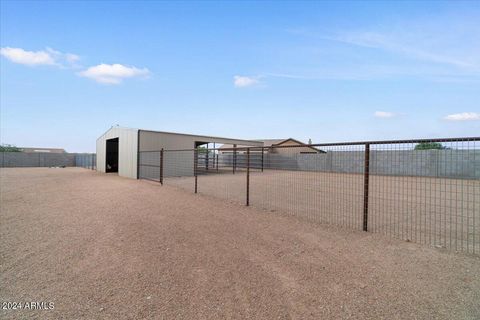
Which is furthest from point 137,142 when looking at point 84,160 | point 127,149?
point 84,160

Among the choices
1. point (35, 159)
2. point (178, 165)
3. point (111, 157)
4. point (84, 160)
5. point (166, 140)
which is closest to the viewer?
point (166, 140)

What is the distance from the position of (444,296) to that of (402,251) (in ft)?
4.39

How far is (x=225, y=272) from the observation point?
3160 mm

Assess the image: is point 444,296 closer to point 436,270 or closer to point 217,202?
point 436,270

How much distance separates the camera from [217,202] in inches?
313

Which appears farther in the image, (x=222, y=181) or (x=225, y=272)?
(x=222, y=181)

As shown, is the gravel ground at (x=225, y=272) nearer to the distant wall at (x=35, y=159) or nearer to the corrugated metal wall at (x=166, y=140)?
the corrugated metal wall at (x=166, y=140)

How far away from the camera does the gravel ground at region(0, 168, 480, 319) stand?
7.93ft

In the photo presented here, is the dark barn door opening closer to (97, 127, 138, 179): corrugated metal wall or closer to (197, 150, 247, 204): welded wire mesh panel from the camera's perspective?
(97, 127, 138, 179): corrugated metal wall

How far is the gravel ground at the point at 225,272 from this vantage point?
2.42 meters

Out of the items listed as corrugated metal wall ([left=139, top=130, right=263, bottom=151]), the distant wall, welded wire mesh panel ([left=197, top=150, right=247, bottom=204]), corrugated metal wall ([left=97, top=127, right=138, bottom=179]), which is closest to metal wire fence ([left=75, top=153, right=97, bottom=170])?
the distant wall

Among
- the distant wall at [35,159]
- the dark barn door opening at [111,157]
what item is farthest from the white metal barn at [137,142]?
the distant wall at [35,159]

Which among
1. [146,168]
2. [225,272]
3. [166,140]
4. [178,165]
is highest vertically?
[166,140]

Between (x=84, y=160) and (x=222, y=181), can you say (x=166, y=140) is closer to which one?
(x=222, y=181)
